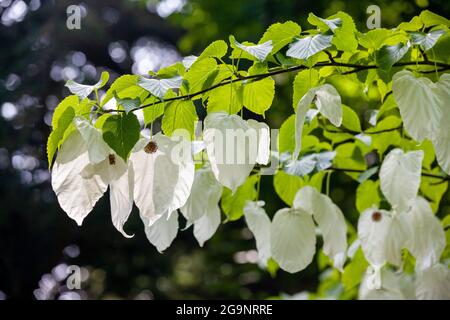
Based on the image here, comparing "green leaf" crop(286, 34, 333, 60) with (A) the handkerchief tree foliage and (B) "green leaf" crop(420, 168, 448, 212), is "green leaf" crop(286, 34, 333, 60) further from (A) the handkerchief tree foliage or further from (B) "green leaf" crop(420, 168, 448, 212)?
(B) "green leaf" crop(420, 168, 448, 212)

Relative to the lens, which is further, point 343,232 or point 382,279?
point 382,279

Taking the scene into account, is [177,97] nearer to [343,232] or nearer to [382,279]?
[343,232]

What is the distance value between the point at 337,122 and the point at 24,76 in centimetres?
372

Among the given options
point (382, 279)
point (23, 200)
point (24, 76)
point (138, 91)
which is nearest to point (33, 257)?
point (23, 200)

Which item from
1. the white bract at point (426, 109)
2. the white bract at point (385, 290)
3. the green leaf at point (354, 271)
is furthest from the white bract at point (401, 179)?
the green leaf at point (354, 271)

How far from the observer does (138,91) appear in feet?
2.21

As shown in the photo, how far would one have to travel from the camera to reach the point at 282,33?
69 cm

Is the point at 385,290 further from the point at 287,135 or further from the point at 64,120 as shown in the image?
the point at 64,120

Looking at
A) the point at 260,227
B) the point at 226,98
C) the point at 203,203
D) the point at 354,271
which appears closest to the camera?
the point at 226,98

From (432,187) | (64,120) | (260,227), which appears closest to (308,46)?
(64,120)

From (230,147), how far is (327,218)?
0.34m

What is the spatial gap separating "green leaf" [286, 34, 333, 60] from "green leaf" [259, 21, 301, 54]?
17 mm

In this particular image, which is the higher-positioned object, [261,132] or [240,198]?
[261,132]

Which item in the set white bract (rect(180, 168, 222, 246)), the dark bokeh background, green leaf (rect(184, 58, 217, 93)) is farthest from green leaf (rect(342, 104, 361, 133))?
the dark bokeh background
